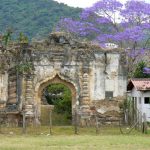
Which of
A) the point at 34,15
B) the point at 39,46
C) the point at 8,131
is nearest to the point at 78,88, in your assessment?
the point at 39,46

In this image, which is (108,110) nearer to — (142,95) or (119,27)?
(142,95)

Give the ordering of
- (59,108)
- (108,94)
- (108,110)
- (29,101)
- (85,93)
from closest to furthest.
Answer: (29,101)
(85,93)
(108,110)
(108,94)
(59,108)

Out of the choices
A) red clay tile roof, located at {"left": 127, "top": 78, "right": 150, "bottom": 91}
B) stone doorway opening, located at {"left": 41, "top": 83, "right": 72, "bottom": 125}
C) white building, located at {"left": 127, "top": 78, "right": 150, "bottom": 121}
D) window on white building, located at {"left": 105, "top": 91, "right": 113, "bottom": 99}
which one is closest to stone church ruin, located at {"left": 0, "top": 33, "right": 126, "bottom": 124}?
window on white building, located at {"left": 105, "top": 91, "right": 113, "bottom": 99}

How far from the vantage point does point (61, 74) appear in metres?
30.5

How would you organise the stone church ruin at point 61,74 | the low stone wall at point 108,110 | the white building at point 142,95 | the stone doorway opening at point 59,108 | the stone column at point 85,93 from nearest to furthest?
the stone church ruin at point 61,74 < the white building at point 142,95 < the stone column at point 85,93 < the low stone wall at point 108,110 < the stone doorway opening at point 59,108

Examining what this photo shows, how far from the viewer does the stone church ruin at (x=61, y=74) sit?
29.9m

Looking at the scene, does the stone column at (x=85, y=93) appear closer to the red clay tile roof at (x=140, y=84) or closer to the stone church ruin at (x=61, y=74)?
the stone church ruin at (x=61, y=74)

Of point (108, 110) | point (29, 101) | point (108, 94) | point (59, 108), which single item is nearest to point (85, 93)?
point (108, 94)

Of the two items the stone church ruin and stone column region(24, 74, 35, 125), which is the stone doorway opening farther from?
the stone church ruin

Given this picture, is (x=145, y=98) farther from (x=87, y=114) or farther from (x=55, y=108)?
(x=55, y=108)

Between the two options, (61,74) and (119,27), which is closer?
(61,74)

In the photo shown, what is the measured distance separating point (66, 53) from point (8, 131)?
694 centimetres

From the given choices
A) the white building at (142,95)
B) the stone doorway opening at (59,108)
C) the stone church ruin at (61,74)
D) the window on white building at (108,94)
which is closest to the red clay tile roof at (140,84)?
the white building at (142,95)

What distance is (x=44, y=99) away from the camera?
4312cm
